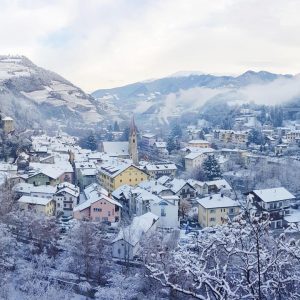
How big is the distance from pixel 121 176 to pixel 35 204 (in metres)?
5.50

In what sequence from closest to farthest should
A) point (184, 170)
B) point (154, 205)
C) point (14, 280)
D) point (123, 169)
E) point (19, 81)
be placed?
point (14, 280) < point (154, 205) < point (123, 169) < point (184, 170) < point (19, 81)

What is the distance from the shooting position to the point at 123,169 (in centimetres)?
2105

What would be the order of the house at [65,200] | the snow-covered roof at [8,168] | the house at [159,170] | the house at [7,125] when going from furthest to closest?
1. the house at [7,125]
2. the house at [159,170]
3. the snow-covered roof at [8,168]
4. the house at [65,200]

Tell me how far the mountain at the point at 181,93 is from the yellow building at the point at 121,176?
4380 cm

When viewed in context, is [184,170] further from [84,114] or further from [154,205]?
[84,114]

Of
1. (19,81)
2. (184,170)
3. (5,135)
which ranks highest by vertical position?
(19,81)

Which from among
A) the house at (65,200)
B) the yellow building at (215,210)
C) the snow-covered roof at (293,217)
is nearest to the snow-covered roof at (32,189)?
the house at (65,200)

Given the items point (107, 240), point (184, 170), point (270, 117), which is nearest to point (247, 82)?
point (270, 117)

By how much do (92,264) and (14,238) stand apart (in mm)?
2963

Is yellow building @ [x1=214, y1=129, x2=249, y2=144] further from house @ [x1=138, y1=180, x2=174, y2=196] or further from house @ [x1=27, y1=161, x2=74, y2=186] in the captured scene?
house @ [x1=138, y1=180, x2=174, y2=196]

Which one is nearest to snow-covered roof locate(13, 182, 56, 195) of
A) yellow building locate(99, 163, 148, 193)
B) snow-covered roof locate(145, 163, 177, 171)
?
yellow building locate(99, 163, 148, 193)

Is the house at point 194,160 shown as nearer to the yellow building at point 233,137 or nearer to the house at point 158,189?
the house at point 158,189

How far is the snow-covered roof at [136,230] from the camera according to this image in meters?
12.9

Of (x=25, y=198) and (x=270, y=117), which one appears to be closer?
(x=25, y=198)
